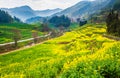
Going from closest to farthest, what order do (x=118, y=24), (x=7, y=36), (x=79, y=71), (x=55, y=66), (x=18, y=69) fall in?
(x=79, y=71) < (x=55, y=66) < (x=18, y=69) < (x=118, y=24) < (x=7, y=36)

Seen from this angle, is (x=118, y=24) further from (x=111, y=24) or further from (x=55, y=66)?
(x=55, y=66)

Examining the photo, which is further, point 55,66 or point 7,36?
point 7,36

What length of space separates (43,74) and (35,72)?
1.91 meters

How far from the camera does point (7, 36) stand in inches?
7352

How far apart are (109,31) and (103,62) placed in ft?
263

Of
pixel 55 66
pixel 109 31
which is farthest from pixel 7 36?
pixel 55 66

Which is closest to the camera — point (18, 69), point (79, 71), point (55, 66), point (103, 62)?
point (79, 71)

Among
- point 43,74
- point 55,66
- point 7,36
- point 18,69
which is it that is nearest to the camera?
point 43,74

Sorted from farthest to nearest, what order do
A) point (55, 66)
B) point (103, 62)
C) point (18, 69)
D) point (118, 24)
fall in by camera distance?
point (118, 24) → point (18, 69) → point (55, 66) → point (103, 62)

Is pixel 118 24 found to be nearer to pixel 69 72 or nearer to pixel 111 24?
pixel 111 24

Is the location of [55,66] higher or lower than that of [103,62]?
lower

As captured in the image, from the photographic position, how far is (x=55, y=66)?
50375 millimetres

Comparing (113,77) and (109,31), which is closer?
(113,77)

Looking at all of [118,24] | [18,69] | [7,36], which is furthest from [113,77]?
[7,36]
